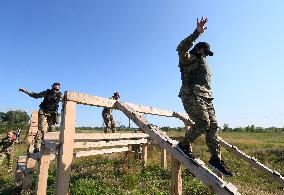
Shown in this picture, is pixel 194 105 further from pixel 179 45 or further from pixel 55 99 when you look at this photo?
pixel 55 99

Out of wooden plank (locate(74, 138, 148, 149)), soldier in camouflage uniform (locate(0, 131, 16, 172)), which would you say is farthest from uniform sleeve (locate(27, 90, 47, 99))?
soldier in camouflage uniform (locate(0, 131, 16, 172))

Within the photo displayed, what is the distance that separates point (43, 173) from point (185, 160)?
3594 millimetres

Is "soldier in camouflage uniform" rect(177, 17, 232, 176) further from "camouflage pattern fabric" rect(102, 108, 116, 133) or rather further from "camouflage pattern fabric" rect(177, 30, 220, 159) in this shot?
"camouflage pattern fabric" rect(102, 108, 116, 133)

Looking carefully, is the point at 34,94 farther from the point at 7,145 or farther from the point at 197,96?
the point at 7,145

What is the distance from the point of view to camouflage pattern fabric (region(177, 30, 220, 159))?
561 centimetres

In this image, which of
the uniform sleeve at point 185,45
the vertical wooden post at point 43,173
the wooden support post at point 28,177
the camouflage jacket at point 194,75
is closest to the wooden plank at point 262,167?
the camouflage jacket at point 194,75

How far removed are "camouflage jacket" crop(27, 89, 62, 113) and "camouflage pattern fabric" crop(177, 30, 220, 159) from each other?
18.2 feet

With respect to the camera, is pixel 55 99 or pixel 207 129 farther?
pixel 55 99

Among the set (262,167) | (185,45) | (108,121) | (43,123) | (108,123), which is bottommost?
(262,167)

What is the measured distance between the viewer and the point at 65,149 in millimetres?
5691

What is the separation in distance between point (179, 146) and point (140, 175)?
6.75 meters

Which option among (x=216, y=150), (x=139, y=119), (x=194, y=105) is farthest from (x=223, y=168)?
(x=139, y=119)

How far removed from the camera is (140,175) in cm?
1186

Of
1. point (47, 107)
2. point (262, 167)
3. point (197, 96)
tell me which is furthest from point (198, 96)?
point (47, 107)
